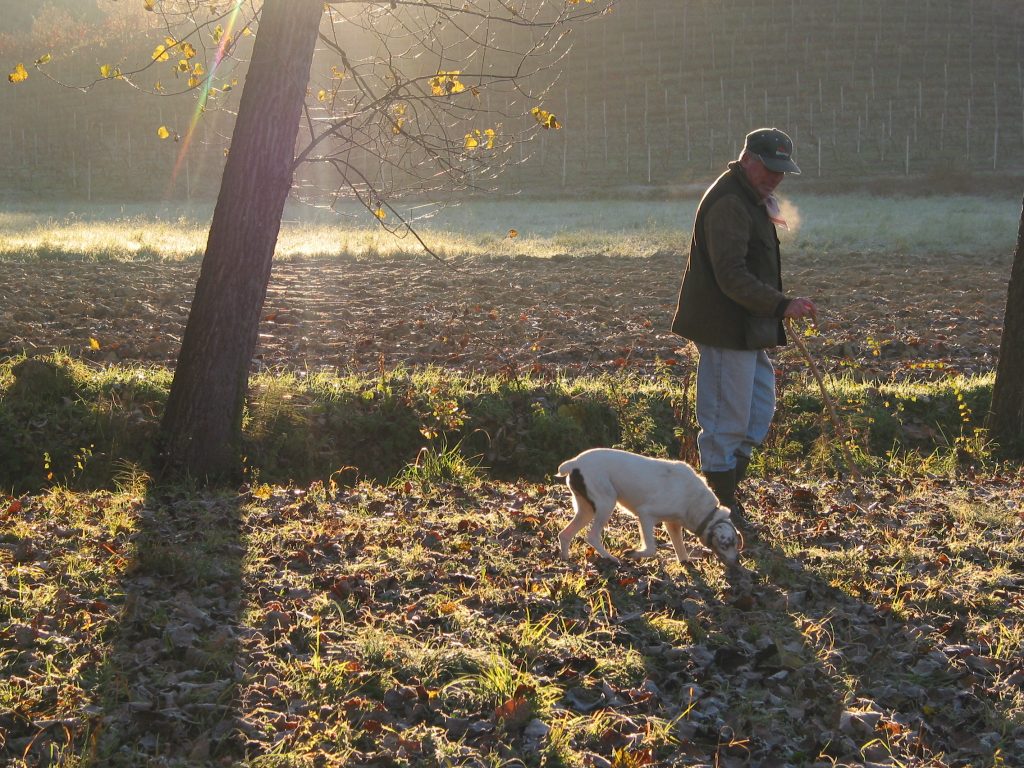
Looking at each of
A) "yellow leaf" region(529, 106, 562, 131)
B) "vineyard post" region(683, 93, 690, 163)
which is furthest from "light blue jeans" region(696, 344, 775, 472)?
"vineyard post" region(683, 93, 690, 163)

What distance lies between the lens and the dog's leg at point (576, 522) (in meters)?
6.13

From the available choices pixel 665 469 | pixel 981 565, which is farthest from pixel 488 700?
pixel 981 565

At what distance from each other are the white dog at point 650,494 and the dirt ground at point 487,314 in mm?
3794

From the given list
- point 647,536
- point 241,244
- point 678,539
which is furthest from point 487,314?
point 647,536

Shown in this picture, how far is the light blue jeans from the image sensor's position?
670cm

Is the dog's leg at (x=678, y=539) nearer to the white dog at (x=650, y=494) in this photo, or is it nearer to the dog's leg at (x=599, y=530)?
the white dog at (x=650, y=494)

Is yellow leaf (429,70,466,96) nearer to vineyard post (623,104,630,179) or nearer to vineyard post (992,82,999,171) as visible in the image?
vineyard post (623,104,630,179)

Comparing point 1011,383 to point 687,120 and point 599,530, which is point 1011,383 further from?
point 687,120

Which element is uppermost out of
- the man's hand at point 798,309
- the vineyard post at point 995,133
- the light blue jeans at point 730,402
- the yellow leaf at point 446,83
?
the vineyard post at point 995,133

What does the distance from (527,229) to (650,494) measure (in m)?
23.1

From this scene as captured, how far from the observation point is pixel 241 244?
26.1 feet

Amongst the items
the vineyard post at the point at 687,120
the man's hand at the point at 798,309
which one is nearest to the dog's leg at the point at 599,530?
the man's hand at the point at 798,309

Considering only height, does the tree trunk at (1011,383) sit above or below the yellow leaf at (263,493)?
above

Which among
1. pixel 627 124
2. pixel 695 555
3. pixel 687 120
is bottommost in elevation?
pixel 695 555
